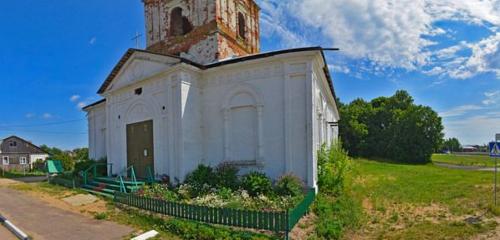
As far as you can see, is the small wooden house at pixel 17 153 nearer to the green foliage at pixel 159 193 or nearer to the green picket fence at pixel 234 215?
the green foliage at pixel 159 193

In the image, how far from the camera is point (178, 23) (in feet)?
55.0

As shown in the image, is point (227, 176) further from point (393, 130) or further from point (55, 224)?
point (393, 130)

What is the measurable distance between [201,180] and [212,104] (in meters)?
3.26

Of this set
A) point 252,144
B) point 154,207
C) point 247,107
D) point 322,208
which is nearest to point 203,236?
point 154,207

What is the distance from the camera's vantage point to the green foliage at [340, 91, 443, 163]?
39.1 meters

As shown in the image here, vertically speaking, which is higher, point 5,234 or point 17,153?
point 5,234

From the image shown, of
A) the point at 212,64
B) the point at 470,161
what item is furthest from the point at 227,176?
the point at 470,161

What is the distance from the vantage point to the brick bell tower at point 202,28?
14633 mm

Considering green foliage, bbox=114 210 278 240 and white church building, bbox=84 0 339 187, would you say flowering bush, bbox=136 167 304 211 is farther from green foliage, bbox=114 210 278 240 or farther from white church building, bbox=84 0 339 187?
green foliage, bbox=114 210 278 240

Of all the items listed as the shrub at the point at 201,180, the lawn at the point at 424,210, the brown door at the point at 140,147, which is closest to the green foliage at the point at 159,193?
the shrub at the point at 201,180

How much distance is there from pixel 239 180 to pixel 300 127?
311 centimetres

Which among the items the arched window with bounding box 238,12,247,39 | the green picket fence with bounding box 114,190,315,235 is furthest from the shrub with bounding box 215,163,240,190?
the arched window with bounding box 238,12,247,39

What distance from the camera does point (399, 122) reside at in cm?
4112

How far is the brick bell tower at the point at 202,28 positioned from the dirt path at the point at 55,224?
29.6 ft
